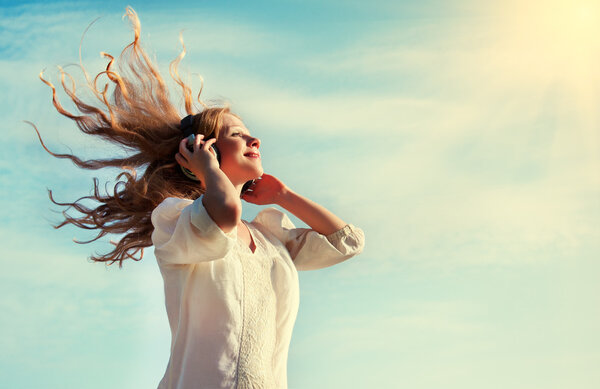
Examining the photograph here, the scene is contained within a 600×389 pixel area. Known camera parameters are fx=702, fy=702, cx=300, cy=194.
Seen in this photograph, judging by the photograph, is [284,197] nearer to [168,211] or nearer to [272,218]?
[272,218]

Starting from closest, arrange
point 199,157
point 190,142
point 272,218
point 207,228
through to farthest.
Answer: point 207,228, point 199,157, point 190,142, point 272,218

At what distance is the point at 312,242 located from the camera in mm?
3627

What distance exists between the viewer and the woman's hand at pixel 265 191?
3766mm

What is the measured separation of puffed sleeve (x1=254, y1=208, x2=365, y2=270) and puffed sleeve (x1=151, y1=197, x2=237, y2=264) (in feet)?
2.23

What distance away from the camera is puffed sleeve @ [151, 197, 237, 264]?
A: 2.86 m

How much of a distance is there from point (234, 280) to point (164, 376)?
514mm

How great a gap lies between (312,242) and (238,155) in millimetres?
600

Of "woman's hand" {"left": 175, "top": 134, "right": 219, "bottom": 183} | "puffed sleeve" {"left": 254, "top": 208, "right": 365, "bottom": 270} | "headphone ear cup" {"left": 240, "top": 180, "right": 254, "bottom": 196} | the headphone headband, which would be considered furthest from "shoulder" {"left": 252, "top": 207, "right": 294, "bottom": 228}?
the headphone headband

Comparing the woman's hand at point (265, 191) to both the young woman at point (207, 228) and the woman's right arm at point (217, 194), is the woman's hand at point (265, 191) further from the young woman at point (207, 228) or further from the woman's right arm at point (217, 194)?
the woman's right arm at point (217, 194)

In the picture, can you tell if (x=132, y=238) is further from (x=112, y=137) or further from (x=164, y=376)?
(x=164, y=376)

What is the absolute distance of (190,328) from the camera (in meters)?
3.00

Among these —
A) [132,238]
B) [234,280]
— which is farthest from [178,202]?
[132,238]

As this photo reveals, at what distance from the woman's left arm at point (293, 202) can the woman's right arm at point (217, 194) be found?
569mm

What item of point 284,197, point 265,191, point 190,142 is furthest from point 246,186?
point 190,142
